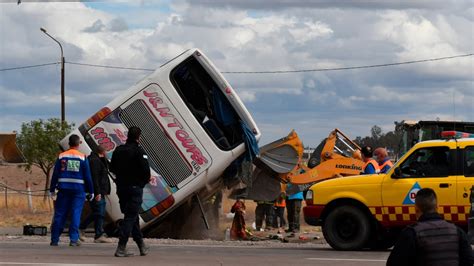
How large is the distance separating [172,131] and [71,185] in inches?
106

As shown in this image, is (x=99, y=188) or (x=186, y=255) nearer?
(x=186, y=255)

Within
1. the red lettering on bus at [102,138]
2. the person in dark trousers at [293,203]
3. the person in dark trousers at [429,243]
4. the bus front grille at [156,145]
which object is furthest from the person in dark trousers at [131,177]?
the person in dark trousers at [293,203]

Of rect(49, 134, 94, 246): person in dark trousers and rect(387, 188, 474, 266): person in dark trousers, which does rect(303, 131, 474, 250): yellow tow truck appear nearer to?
rect(49, 134, 94, 246): person in dark trousers

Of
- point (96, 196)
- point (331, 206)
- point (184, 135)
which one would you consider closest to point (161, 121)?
point (184, 135)

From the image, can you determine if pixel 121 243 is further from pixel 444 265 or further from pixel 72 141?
pixel 444 265

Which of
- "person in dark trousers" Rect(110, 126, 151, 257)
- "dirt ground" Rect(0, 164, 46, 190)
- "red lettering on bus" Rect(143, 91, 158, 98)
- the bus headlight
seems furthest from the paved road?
"dirt ground" Rect(0, 164, 46, 190)

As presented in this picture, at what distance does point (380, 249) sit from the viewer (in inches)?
587

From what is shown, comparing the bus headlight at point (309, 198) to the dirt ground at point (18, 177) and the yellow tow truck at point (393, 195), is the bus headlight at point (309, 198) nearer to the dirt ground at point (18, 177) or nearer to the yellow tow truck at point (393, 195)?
the yellow tow truck at point (393, 195)

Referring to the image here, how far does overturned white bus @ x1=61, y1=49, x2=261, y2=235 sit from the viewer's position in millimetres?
16250

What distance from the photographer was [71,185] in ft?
46.4

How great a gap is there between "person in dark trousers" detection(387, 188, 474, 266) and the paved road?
6.07 meters

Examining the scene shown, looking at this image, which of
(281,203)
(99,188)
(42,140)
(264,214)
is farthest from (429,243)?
(42,140)

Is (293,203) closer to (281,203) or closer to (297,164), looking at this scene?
(281,203)

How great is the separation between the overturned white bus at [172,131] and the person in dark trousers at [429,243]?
10071 mm
